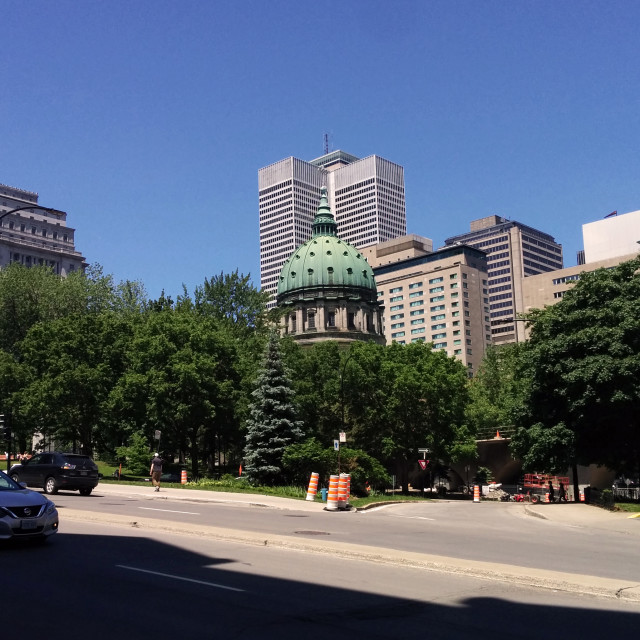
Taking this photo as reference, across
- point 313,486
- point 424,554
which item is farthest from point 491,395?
point 424,554

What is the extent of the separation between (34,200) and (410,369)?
118m

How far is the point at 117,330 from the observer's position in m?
55.9

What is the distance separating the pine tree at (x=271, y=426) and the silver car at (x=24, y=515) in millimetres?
28080

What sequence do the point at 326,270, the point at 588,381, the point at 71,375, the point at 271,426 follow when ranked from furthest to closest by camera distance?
the point at 326,270 < the point at 71,375 < the point at 271,426 < the point at 588,381

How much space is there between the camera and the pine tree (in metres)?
41.1

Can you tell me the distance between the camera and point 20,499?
494 inches

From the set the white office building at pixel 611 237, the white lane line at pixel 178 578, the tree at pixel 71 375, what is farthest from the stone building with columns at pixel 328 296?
the white lane line at pixel 178 578

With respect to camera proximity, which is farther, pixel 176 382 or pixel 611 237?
pixel 611 237

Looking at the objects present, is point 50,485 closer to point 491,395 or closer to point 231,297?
point 231,297

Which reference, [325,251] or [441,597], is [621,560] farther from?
[325,251]

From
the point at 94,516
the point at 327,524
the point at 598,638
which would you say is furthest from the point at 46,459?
the point at 598,638

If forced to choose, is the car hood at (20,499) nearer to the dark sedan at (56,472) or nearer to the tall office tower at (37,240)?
the dark sedan at (56,472)

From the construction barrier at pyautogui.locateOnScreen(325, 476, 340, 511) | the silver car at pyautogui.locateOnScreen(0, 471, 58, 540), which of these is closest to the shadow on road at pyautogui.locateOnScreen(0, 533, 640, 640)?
the silver car at pyautogui.locateOnScreen(0, 471, 58, 540)

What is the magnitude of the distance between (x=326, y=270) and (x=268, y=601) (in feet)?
380
